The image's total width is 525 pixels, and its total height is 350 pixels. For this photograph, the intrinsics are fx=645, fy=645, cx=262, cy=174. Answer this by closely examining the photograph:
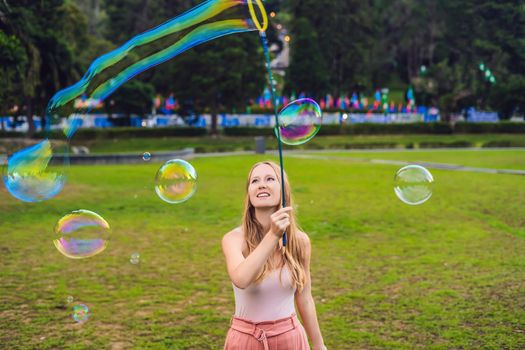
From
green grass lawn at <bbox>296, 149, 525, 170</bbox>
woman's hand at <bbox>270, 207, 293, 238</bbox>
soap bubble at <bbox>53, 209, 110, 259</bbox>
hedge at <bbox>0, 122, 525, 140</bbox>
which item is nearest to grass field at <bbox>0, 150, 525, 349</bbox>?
soap bubble at <bbox>53, 209, 110, 259</bbox>

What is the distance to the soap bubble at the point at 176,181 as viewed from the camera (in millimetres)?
6305

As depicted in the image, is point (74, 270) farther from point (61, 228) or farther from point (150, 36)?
point (150, 36)

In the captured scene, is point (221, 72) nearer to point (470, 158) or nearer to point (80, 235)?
point (470, 158)

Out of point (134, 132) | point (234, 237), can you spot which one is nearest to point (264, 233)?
point (234, 237)

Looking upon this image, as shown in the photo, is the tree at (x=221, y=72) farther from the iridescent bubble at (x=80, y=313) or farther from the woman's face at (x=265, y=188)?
the woman's face at (x=265, y=188)

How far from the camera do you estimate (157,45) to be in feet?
16.1

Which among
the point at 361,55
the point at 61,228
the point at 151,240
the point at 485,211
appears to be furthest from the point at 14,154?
the point at 361,55

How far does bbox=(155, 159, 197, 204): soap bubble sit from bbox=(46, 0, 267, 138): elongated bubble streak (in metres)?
1.21

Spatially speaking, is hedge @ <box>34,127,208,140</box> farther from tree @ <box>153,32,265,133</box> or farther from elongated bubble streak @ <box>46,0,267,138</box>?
elongated bubble streak @ <box>46,0,267,138</box>

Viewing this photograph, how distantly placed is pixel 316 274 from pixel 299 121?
9.23 ft

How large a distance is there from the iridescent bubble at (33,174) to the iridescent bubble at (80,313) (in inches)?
51.4

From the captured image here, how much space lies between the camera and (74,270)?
8977 mm

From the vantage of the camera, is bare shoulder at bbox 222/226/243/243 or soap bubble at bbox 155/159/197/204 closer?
bare shoulder at bbox 222/226/243/243

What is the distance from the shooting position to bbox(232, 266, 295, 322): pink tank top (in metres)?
3.16
